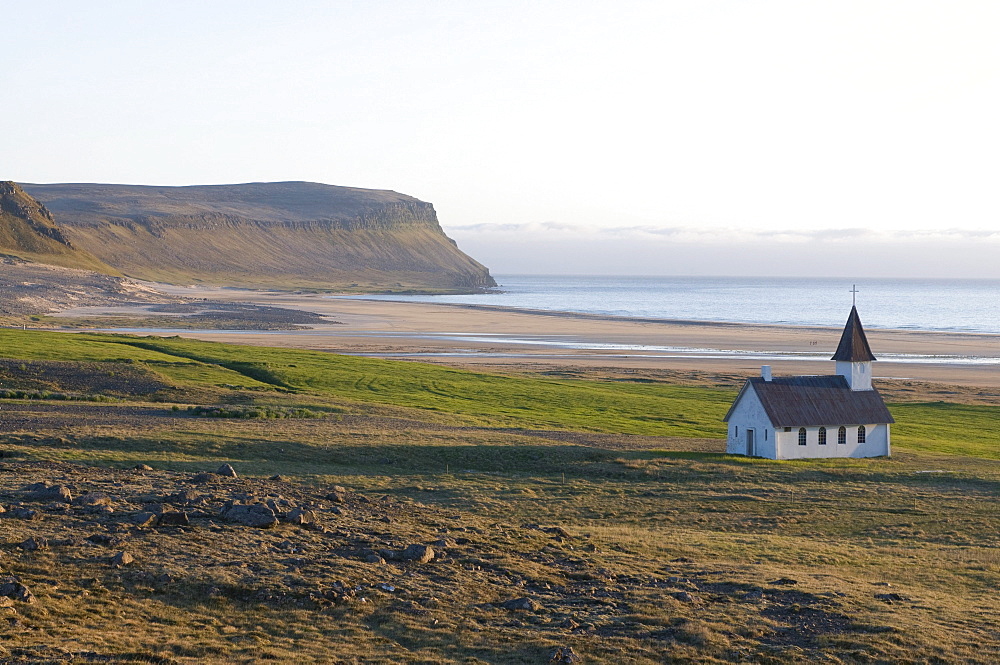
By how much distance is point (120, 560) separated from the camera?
1725 centimetres

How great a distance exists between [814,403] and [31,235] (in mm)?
179996

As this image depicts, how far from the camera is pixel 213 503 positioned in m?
21.7

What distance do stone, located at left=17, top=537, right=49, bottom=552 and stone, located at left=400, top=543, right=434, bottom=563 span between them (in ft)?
21.7

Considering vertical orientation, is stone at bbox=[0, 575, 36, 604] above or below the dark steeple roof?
below

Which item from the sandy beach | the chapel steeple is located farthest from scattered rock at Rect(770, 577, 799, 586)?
the sandy beach

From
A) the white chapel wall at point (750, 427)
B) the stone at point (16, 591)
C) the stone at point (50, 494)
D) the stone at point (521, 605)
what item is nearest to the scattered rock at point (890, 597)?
the stone at point (521, 605)

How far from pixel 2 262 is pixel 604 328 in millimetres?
87176

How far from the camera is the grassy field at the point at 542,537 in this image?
15766 mm

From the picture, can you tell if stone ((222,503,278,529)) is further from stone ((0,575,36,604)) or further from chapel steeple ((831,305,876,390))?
chapel steeple ((831,305,876,390))

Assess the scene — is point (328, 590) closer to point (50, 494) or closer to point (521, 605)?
point (521, 605)

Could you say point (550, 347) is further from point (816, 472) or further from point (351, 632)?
Answer: point (351, 632)

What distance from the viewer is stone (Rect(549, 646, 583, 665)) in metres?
15.0

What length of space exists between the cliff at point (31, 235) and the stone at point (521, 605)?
173m

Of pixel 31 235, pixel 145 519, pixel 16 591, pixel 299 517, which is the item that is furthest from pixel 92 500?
pixel 31 235
